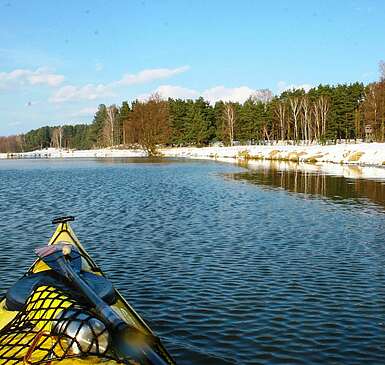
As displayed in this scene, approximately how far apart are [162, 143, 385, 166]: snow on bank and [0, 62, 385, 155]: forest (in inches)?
470

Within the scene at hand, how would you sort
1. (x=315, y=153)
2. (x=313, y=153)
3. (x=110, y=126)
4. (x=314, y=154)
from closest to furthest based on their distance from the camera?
(x=314, y=154) → (x=315, y=153) → (x=313, y=153) → (x=110, y=126)

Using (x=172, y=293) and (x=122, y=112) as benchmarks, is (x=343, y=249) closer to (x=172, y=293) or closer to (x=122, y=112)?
(x=172, y=293)

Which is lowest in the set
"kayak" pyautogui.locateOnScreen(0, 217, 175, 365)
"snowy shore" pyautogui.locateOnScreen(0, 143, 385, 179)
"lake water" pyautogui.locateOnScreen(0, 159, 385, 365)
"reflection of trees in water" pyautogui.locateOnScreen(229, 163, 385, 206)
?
"lake water" pyautogui.locateOnScreen(0, 159, 385, 365)

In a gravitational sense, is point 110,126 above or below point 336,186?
above

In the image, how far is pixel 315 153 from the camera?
74.0 m

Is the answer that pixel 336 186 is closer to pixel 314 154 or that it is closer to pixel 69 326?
pixel 69 326

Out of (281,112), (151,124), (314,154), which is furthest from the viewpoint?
(281,112)

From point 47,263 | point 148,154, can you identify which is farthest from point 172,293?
point 148,154

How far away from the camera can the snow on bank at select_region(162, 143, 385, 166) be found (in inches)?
2430

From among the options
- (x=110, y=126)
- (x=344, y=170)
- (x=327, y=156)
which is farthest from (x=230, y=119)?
(x=344, y=170)

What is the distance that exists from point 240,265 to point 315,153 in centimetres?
6297

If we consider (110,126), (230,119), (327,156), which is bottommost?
(327,156)

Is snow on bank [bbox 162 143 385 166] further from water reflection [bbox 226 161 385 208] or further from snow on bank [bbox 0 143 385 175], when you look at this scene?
water reflection [bbox 226 161 385 208]

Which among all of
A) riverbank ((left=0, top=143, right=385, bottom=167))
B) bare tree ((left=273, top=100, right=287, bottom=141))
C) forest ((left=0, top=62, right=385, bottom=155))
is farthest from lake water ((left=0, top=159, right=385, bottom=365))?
bare tree ((left=273, top=100, right=287, bottom=141))
